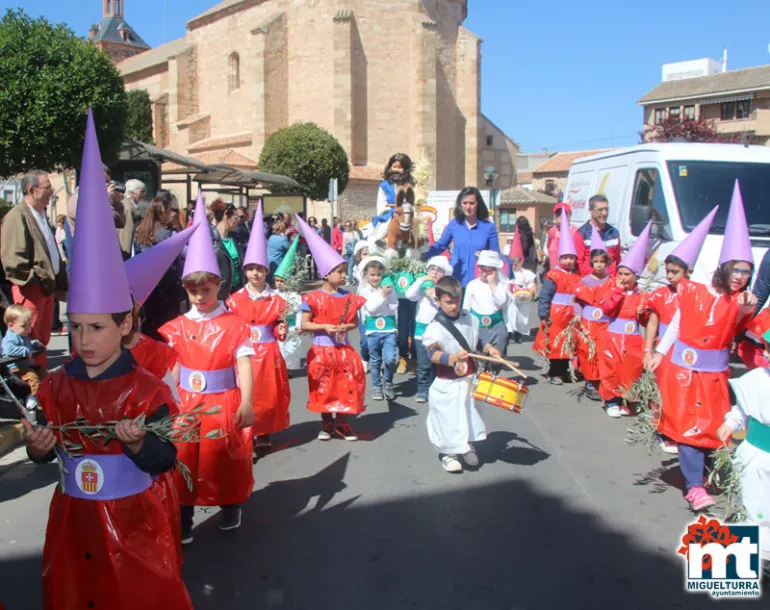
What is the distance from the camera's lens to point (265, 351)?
5.82 m

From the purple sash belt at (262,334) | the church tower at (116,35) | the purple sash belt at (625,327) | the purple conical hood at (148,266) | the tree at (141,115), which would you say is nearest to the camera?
the purple conical hood at (148,266)

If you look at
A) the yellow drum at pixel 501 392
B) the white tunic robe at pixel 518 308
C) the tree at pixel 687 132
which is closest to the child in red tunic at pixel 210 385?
the yellow drum at pixel 501 392

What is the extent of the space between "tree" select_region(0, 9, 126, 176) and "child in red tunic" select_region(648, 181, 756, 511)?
14341mm

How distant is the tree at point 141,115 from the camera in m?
50.8

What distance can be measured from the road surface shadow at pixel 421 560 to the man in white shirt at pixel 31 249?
327cm

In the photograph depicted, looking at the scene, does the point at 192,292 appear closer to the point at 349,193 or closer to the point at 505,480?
the point at 505,480

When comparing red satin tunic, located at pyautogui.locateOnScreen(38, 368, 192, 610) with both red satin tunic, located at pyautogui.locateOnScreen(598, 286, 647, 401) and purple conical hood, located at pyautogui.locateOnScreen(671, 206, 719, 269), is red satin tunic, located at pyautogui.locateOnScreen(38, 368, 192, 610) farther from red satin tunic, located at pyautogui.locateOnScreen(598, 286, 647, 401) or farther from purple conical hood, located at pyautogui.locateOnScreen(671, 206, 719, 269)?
red satin tunic, located at pyautogui.locateOnScreen(598, 286, 647, 401)

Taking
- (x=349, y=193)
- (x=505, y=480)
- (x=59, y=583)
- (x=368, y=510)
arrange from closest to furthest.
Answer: (x=59, y=583)
(x=368, y=510)
(x=505, y=480)
(x=349, y=193)

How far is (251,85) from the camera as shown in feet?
143

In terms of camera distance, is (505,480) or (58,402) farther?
(505,480)

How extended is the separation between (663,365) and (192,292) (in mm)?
3132

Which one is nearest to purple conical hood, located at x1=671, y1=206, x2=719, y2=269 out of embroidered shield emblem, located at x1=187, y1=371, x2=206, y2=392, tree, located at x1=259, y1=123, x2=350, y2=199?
embroidered shield emblem, located at x1=187, y1=371, x2=206, y2=392

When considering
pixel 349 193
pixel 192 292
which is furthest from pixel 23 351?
pixel 349 193

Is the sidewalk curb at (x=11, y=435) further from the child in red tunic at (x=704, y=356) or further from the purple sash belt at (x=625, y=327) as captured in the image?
the purple sash belt at (x=625, y=327)
